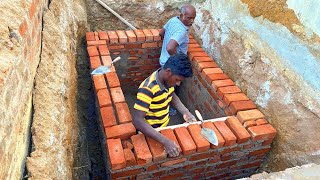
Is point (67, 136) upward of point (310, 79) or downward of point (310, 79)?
downward

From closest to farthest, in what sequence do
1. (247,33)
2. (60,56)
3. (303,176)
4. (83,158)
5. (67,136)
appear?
1. (303,176)
2. (67,136)
3. (60,56)
4. (83,158)
5. (247,33)

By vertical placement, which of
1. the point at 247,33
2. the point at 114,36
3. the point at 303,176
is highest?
the point at 247,33

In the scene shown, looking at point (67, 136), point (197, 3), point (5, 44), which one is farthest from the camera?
point (197, 3)

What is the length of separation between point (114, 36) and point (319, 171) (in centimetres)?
283

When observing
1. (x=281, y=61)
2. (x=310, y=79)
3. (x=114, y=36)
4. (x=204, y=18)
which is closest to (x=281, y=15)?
(x=281, y=61)

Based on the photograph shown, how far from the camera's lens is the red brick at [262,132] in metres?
2.49

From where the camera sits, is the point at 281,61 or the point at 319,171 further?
the point at 281,61

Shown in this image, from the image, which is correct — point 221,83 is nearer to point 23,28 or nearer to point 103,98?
point 103,98

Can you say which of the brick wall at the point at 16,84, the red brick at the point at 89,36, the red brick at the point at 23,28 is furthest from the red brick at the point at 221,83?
the red brick at the point at 23,28

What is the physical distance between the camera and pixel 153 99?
2.31 metres

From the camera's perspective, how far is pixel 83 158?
2.76m

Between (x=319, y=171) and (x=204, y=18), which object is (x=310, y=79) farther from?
(x=204, y=18)

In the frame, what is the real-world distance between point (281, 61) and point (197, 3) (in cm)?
182

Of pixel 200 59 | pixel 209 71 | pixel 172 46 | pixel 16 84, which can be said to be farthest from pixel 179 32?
pixel 16 84
